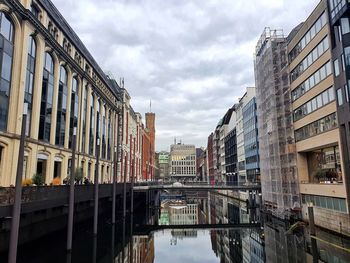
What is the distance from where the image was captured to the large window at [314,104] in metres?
37.8

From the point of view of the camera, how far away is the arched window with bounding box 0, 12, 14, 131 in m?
28.3

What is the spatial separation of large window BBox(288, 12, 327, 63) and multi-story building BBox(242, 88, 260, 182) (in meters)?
29.8

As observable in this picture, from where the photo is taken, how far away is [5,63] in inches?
1130

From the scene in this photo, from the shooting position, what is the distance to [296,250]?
28.3 metres

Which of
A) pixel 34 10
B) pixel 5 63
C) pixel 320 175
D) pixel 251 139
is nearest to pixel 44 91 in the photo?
pixel 5 63

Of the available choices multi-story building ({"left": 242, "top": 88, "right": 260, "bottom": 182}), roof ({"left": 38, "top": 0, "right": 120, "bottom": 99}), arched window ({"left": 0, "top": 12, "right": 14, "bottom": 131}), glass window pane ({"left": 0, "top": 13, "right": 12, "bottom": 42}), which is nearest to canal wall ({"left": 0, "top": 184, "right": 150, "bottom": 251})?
arched window ({"left": 0, "top": 12, "right": 14, "bottom": 131})

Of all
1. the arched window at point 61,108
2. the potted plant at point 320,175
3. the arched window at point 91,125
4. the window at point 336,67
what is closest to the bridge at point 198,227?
the potted plant at point 320,175

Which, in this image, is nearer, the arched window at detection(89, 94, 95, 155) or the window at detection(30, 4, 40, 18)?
the window at detection(30, 4, 40, 18)

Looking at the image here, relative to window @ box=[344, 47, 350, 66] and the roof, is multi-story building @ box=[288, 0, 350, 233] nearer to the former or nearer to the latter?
window @ box=[344, 47, 350, 66]

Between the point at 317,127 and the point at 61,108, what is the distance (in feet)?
110

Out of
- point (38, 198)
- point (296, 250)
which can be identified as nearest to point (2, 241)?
point (38, 198)

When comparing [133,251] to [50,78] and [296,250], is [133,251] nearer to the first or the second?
[296,250]

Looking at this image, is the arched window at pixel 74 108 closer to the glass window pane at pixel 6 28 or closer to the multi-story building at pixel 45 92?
the multi-story building at pixel 45 92

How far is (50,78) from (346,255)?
116 feet
